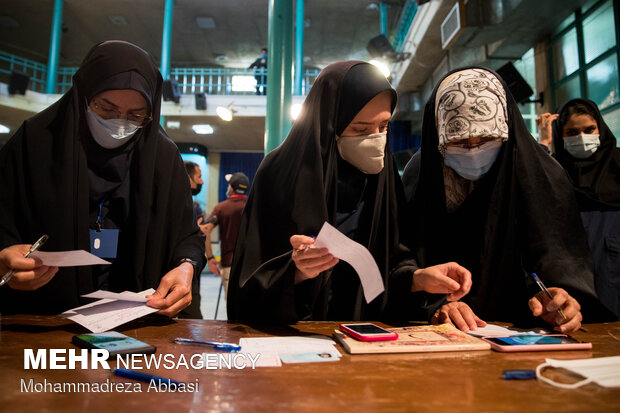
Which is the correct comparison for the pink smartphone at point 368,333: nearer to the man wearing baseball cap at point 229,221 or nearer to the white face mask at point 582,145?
the white face mask at point 582,145

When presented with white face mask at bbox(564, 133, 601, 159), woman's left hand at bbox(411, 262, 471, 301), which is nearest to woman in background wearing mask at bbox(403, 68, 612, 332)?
woman's left hand at bbox(411, 262, 471, 301)

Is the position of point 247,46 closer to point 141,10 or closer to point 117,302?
point 141,10

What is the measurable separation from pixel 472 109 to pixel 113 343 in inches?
48.9

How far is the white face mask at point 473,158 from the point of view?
1.35 meters

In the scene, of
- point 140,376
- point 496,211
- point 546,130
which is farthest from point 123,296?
point 546,130

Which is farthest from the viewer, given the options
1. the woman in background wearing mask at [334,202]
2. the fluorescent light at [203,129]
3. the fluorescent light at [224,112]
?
the fluorescent light at [203,129]

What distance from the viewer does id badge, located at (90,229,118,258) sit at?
128cm

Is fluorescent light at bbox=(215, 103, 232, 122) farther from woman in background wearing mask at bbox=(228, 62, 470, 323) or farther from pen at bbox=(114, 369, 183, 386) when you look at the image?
pen at bbox=(114, 369, 183, 386)

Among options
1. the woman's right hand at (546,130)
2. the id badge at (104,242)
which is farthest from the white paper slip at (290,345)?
the woman's right hand at (546,130)

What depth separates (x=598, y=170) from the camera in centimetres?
226

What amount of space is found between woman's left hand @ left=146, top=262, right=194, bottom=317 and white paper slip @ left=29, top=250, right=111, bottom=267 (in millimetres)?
185

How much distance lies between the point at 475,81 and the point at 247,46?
11067 mm

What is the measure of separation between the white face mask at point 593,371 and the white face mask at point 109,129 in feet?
4.34

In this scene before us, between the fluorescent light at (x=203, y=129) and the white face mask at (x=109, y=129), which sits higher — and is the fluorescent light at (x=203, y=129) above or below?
above
